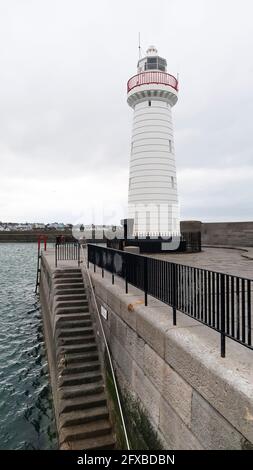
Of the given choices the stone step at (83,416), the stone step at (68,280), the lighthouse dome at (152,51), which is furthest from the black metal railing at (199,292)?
the lighthouse dome at (152,51)

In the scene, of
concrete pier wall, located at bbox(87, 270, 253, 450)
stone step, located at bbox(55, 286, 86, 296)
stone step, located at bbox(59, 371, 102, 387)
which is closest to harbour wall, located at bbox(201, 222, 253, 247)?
stone step, located at bbox(55, 286, 86, 296)

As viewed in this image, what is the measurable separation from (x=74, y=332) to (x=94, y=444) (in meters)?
3.18

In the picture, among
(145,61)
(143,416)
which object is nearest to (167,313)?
(143,416)

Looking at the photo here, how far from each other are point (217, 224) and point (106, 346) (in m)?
23.6

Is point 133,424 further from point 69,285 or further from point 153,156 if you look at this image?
point 153,156

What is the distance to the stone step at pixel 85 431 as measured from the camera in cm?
637

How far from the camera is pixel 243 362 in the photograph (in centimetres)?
357

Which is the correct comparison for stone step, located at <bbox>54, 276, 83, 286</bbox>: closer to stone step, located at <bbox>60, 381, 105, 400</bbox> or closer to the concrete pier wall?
stone step, located at <bbox>60, 381, 105, 400</bbox>

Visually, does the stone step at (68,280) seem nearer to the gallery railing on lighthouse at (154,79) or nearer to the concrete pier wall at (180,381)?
the concrete pier wall at (180,381)

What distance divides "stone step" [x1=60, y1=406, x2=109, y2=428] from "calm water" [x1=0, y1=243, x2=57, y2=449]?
0.91m

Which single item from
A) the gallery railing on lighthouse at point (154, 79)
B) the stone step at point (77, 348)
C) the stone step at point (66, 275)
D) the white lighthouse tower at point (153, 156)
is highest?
the gallery railing on lighthouse at point (154, 79)

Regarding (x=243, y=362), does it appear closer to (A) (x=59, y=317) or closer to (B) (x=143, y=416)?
(B) (x=143, y=416)

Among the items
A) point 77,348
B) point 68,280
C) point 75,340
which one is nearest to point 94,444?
point 77,348

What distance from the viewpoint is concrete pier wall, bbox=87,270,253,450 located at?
123 inches
